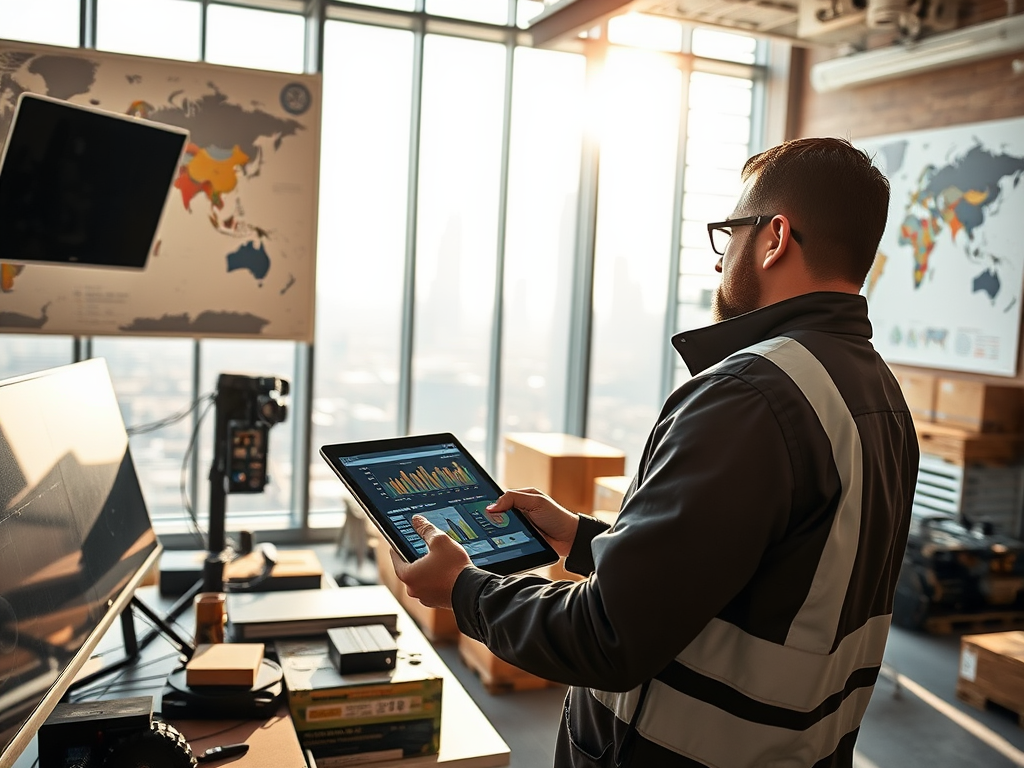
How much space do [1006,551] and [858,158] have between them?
4.33m

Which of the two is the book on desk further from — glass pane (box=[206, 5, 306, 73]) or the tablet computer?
glass pane (box=[206, 5, 306, 73])

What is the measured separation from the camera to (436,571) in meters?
1.31

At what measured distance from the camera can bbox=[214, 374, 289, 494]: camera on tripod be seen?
2.79 meters

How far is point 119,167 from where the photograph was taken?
9.54 feet

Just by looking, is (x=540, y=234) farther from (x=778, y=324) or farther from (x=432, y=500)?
(x=778, y=324)

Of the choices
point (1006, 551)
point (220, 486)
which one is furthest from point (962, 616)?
point (220, 486)

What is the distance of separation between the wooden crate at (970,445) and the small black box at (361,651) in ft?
14.2

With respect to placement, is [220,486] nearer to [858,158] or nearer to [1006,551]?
[858,158]

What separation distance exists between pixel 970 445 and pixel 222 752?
15.7ft

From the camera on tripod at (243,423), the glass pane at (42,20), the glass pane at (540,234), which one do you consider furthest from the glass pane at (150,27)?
the camera on tripod at (243,423)

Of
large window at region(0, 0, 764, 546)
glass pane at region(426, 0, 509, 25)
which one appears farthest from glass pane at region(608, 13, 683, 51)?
glass pane at region(426, 0, 509, 25)

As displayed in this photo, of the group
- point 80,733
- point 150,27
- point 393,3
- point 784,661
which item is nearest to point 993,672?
point 784,661

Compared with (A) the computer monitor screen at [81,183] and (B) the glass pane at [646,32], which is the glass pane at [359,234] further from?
(A) the computer monitor screen at [81,183]

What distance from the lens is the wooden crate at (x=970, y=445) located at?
5156mm
